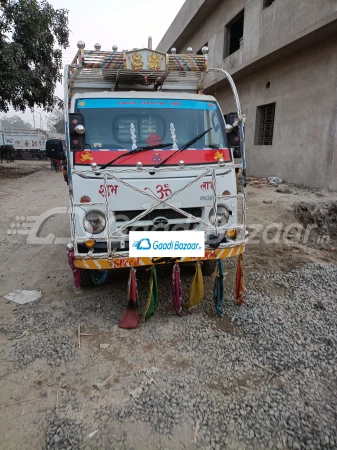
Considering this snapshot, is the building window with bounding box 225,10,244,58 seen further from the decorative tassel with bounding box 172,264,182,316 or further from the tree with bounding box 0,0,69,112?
the decorative tassel with bounding box 172,264,182,316

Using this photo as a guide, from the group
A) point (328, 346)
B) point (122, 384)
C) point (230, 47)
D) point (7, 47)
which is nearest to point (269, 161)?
point (230, 47)

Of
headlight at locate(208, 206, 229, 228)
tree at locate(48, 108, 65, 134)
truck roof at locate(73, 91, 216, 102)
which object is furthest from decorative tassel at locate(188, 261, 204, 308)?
tree at locate(48, 108, 65, 134)

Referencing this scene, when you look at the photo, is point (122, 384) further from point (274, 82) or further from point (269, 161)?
point (274, 82)

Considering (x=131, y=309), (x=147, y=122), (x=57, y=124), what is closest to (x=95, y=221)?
(x=131, y=309)

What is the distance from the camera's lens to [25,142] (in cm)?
3008

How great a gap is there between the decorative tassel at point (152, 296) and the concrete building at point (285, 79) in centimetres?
657

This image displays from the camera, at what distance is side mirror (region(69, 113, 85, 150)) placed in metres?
3.18

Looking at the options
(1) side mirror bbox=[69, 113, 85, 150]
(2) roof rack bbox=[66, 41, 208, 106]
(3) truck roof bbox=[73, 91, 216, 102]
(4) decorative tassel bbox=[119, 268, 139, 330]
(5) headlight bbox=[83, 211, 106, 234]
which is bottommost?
(4) decorative tassel bbox=[119, 268, 139, 330]

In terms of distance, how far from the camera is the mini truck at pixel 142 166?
3.02m

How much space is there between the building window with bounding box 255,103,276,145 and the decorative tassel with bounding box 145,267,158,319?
8.77 meters

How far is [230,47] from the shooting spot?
12.9 metres

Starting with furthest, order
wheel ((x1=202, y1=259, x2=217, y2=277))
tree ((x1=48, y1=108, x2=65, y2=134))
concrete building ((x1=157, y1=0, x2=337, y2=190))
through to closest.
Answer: tree ((x1=48, y1=108, x2=65, y2=134)) < concrete building ((x1=157, y1=0, x2=337, y2=190)) < wheel ((x1=202, y1=259, x2=217, y2=277))

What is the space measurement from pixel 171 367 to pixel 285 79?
9.51 meters

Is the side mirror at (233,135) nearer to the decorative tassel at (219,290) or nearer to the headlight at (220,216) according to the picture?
the headlight at (220,216)
